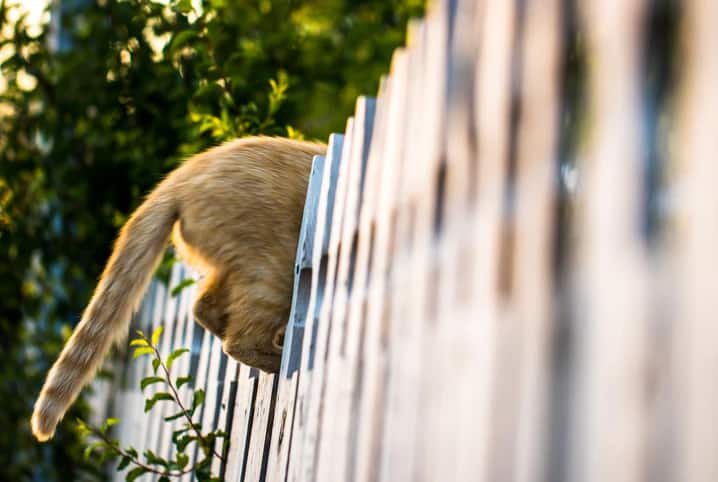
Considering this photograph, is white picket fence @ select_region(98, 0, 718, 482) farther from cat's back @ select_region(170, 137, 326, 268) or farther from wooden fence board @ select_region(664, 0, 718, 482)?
cat's back @ select_region(170, 137, 326, 268)

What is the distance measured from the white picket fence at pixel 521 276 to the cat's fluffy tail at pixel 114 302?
140 cm

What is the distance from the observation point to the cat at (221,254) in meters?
3.36

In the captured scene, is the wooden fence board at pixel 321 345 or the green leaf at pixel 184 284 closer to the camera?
the wooden fence board at pixel 321 345

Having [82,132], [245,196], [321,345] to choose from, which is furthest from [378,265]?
[82,132]

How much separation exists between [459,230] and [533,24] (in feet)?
1.12

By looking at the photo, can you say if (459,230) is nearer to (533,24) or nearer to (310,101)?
(533,24)

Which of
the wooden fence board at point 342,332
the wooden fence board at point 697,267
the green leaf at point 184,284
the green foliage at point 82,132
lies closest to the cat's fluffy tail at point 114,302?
the green leaf at point 184,284

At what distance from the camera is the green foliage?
18.9 ft

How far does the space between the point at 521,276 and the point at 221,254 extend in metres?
2.24

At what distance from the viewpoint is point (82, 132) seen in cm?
634

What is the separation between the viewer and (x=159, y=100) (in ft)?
19.5

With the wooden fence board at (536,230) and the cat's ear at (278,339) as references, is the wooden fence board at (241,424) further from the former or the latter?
the wooden fence board at (536,230)

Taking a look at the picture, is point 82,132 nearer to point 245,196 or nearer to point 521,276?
point 245,196

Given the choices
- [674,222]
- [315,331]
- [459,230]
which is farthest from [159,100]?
[674,222]
